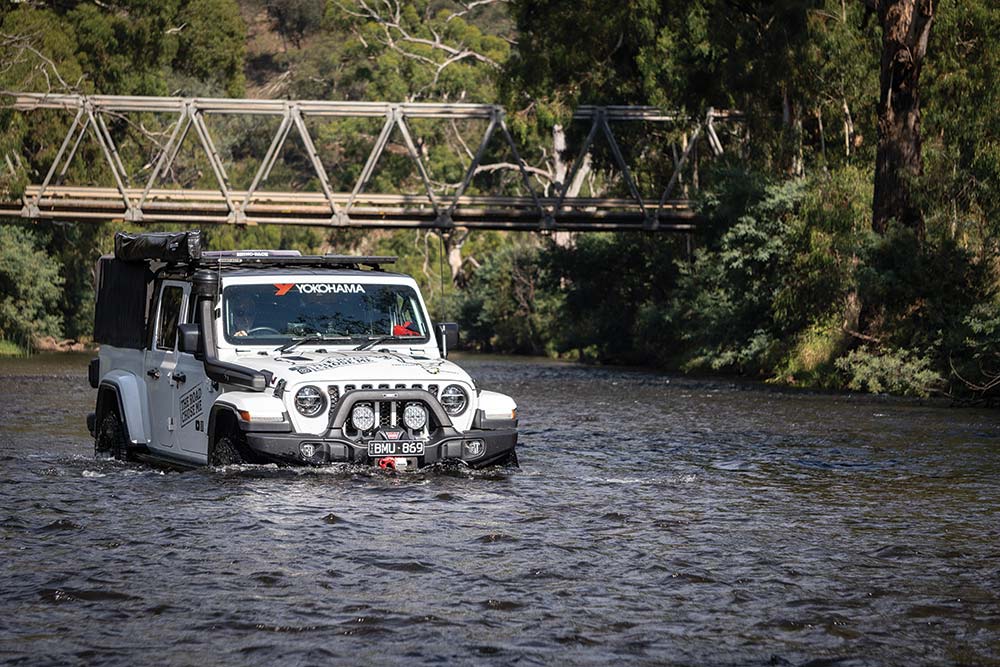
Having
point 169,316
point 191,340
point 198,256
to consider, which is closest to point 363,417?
point 191,340

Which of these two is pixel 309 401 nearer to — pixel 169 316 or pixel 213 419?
pixel 213 419

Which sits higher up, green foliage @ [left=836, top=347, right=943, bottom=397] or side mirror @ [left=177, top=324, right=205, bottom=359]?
side mirror @ [left=177, top=324, right=205, bottom=359]

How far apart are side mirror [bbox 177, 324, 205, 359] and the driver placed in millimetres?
444

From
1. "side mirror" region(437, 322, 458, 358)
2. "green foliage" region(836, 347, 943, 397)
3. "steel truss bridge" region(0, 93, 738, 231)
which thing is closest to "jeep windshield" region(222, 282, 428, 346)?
"side mirror" region(437, 322, 458, 358)

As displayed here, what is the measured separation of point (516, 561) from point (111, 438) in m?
7.16

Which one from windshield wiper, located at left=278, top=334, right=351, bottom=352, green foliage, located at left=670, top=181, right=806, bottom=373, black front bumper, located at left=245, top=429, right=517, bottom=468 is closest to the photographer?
black front bumper, located at left=245, top=429, right=517, bottom=468

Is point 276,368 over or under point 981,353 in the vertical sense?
over

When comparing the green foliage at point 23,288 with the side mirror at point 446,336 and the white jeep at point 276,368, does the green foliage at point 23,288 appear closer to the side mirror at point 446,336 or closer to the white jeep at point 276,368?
the white jeep at point 276,368

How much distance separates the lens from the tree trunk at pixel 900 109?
1342 inches

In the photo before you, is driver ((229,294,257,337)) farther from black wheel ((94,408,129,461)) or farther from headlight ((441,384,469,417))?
headlight ((441,384,469,417))

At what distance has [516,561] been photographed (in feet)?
35.1

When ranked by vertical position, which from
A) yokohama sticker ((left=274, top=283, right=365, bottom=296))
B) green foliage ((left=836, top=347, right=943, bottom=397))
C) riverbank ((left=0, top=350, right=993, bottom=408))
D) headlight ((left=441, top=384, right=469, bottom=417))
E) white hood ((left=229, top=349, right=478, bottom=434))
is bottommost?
riverbank ((left=0, top=350, right=993, bottom=408))

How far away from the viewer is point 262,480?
1400cm

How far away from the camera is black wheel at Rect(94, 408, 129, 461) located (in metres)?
16.3
